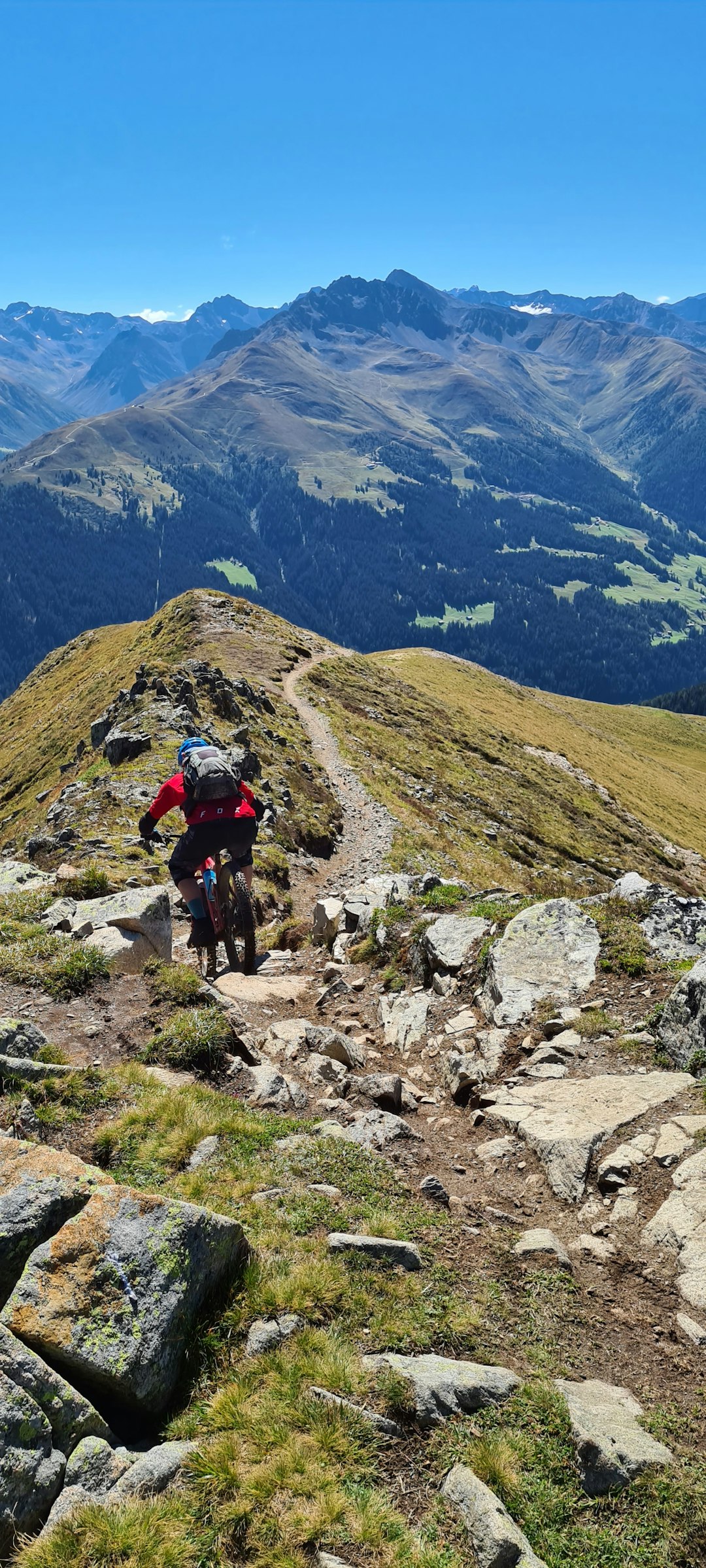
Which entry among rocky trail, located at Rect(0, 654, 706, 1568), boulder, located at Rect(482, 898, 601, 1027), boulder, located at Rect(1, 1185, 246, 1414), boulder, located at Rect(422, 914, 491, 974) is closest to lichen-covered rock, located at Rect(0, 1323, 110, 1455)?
rocky trail, located at Rect(0, 654, 706, 1568)

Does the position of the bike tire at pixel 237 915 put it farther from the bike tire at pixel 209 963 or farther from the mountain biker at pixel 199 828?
the mountain biker at pixel 199 828

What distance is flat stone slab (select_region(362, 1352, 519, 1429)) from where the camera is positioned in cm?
555

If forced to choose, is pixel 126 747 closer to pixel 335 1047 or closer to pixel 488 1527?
pixel 335 1047

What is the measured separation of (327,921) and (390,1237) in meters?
11.1

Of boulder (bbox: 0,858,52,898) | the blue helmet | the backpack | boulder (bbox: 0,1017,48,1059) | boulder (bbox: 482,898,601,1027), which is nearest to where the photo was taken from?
boulder (bbox: 0,1017,48,1059)

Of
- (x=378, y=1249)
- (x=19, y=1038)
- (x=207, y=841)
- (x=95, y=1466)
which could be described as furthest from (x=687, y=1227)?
(x=207, y=841)

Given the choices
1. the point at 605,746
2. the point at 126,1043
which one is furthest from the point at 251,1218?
the point at 605,746

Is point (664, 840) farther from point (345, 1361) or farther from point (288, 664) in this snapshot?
A: point (345, 1361)

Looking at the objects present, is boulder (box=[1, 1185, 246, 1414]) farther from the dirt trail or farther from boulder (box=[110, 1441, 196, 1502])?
the dirt trail

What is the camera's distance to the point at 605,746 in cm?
12825

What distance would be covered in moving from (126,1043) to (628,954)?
807 cm

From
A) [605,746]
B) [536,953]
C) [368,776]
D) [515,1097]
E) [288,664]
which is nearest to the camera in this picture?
[515,1097]

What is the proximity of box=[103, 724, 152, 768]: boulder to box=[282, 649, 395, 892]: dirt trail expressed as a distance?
10.3 m

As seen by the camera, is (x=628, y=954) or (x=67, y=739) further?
(x=67, y=739)
